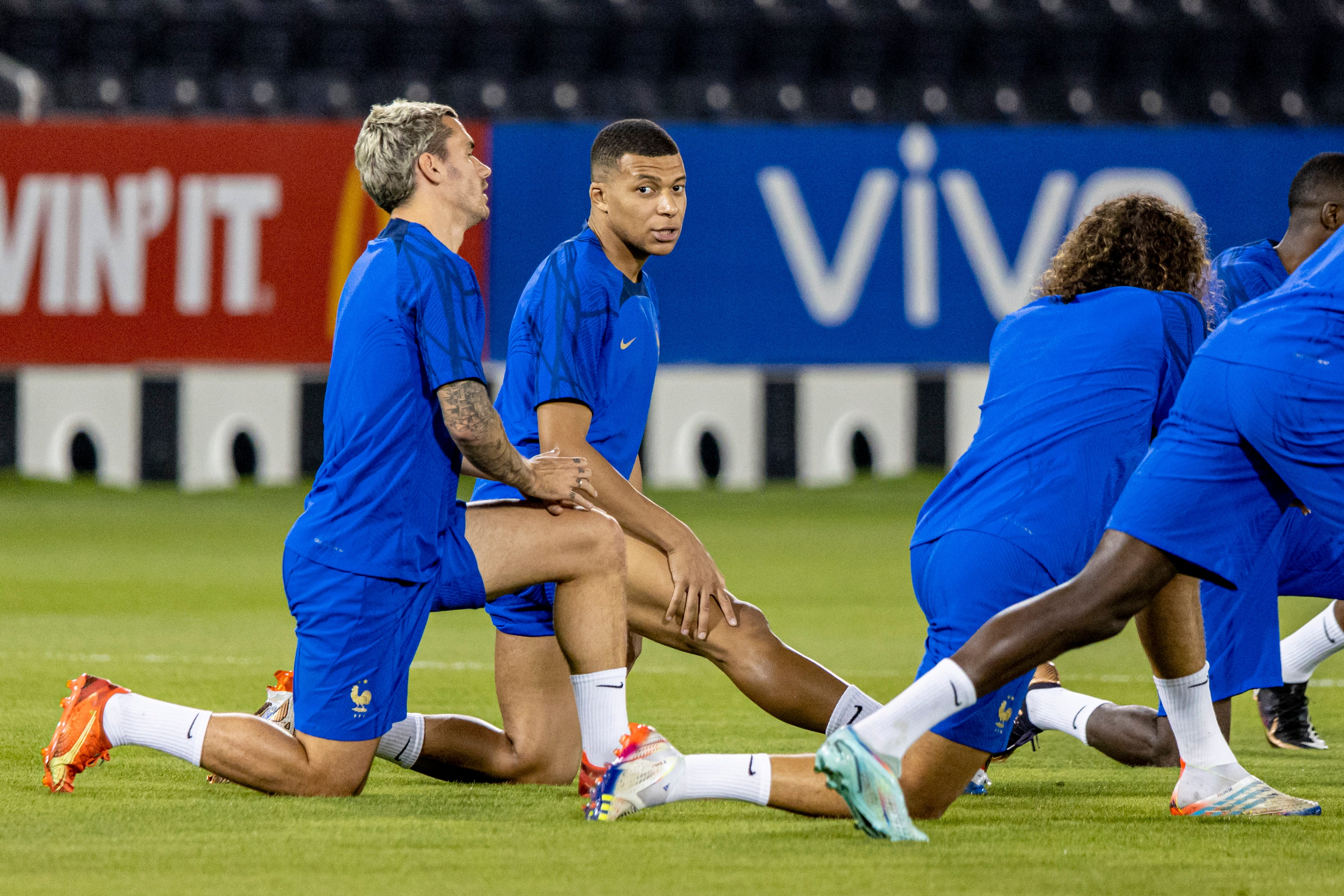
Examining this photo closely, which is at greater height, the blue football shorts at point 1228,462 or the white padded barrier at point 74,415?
the blue football shorts at point 1228,462

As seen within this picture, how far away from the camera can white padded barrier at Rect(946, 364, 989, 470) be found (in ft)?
48.6

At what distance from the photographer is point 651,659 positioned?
749 cm

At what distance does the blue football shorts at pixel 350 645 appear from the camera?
392 centimetres

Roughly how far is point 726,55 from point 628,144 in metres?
13.9

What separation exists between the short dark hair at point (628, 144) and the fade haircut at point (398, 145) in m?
0.46

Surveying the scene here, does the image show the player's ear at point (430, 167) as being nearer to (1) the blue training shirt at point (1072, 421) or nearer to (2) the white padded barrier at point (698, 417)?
(1) the blue training shirt at point (1072, 421)

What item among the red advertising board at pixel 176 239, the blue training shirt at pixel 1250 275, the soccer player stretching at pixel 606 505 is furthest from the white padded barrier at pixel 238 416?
the blue training shirt at pixel 1250 275

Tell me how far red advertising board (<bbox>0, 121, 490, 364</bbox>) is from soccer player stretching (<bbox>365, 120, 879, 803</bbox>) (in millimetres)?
10068

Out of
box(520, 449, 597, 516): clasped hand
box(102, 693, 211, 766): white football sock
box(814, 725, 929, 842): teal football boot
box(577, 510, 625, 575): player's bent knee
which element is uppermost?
box(520, 449, 597, 516): clasped hand

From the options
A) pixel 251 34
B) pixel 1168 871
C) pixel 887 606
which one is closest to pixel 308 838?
pixel 1168 871

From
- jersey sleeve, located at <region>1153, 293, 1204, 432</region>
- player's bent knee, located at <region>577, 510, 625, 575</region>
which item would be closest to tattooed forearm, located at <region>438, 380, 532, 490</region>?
player's bent knee, located at <region>577, 510, 625, 575</region>

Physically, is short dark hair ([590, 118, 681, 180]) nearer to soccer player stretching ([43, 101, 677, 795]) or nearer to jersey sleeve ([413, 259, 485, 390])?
soccer player stretching ([43, 101, 677, 795])

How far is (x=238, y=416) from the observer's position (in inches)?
579

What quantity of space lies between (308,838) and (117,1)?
15.8m
